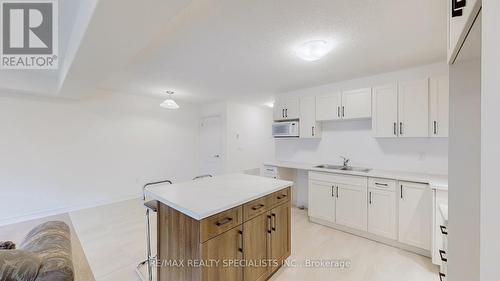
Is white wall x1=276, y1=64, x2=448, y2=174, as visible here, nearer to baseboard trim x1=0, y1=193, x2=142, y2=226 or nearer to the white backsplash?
the white backsplash

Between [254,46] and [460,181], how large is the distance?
6.72 feet

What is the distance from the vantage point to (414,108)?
2.75 meters

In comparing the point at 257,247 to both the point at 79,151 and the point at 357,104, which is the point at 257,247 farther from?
the point at 79,151

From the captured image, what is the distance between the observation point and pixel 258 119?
252 inches

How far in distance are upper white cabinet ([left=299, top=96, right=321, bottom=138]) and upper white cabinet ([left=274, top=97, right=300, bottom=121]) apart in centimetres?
12

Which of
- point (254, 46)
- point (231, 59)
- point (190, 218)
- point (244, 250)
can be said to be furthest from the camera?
point (231, 59)

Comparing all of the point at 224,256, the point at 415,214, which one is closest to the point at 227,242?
the point at 224,256

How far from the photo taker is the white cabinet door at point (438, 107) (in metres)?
2.54

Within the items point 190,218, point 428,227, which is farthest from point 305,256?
point 190,218

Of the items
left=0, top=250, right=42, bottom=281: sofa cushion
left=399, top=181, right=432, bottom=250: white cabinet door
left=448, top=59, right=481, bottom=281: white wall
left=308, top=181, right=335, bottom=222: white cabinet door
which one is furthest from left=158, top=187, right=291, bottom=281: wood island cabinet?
left=399, top=181, right=432, bottom=250: white cabinet door

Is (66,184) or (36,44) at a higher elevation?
(36,44)

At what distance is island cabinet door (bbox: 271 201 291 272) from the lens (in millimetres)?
1994

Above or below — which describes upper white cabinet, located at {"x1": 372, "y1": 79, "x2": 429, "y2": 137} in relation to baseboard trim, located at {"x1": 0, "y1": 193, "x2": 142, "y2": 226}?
above

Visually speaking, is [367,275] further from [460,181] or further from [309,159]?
[309,159]
